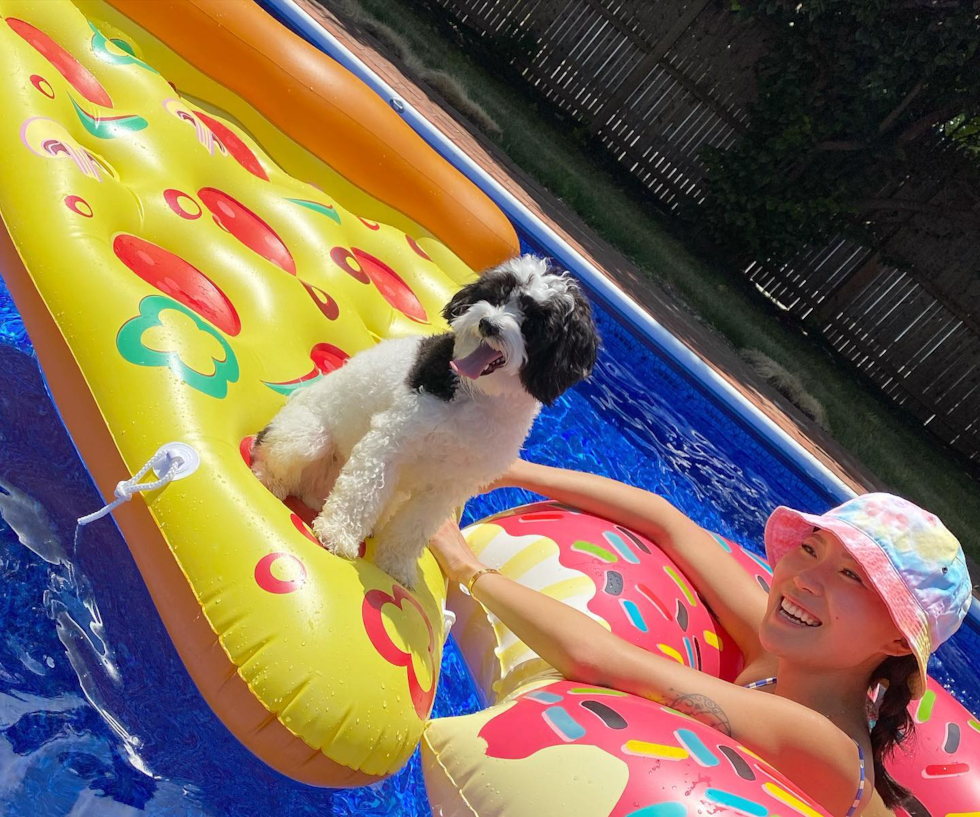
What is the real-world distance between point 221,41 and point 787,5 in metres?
7.19

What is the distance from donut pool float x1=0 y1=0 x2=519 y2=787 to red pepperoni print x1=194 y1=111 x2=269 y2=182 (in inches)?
0.5

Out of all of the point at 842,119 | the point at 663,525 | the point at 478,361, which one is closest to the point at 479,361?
the point at 478,361

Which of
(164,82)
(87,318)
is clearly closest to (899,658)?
(87,318)

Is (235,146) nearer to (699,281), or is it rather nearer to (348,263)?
(348,263)

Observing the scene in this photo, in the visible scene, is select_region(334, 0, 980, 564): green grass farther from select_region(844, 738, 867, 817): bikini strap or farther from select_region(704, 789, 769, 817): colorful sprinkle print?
select_region(704, 789, 769, 817): colorful sprinkle print

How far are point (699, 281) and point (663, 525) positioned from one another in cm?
605

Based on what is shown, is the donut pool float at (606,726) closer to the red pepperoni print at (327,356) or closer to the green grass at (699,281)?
the red pepperoni print at (327,356)

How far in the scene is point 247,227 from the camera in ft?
11.6

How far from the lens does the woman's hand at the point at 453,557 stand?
2963 millimetres

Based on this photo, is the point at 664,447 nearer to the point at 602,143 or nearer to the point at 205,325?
the point at 205,325

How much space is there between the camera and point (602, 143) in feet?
35.4

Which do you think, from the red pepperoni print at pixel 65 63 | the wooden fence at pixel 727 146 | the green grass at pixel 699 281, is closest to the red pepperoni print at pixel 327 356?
the red pepperoni print at pixel 65 63

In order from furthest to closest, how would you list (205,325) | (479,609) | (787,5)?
1. (787,5)
2. (479,609)
3. (205,325)

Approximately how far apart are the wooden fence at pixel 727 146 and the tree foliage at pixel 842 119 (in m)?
0.20
